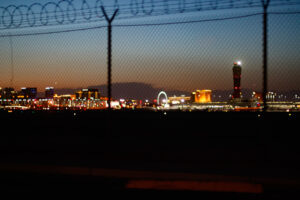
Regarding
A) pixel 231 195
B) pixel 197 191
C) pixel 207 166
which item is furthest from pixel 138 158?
pixel 231 195

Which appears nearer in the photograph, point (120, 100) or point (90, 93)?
point (120, 100)

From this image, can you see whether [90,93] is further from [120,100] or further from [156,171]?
[156,171]

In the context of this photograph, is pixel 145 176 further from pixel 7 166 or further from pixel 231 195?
pixel 7 166

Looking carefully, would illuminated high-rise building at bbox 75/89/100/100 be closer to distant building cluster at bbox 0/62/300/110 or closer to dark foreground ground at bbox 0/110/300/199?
distant building cluster at bbox 0/62/300/110

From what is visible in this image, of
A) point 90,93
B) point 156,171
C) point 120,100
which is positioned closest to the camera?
point 156,171

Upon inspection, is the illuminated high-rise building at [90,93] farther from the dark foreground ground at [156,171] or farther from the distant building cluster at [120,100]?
the dark foreground ground at [156,171]

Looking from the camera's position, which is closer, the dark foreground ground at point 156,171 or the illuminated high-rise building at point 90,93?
the dark foreground ground at point 156,171

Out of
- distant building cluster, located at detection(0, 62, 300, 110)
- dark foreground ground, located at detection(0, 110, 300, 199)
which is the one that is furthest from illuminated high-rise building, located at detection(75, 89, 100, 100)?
dark foreground ground, located at detection(0, 110, 300, 199)

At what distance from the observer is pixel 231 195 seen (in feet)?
18.5

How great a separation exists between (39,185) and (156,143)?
16.8ft

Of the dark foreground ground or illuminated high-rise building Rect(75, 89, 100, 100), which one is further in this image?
illuminated high-rise building Rect(75, 89, 100, 100)

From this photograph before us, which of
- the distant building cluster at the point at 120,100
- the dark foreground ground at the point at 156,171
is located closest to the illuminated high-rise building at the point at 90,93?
the distant building cluster at the point at 120,100

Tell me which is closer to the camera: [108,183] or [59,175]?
[108,183]

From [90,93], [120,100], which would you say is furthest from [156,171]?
[90,93]
